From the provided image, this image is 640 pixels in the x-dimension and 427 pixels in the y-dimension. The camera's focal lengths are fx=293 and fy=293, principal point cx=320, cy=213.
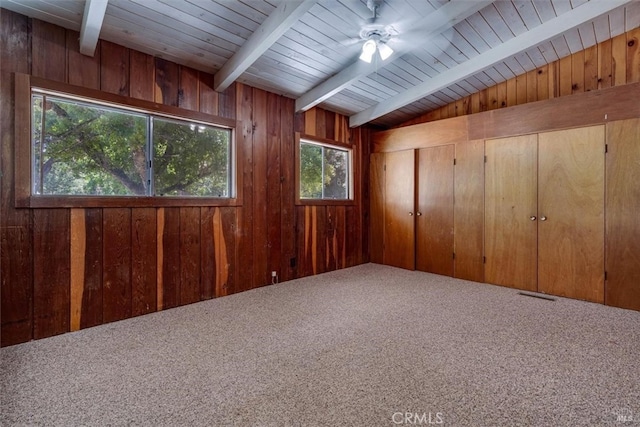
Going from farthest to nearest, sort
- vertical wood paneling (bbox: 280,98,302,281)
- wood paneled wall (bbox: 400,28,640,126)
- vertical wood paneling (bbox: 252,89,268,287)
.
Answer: vertical wood paneling (bbox: 280,98,302,281)
vertical wood paneling (bbox: 252,89,268,287)
wood paneled wall (bbox: 400,28,640,126)

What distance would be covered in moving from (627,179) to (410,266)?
8.44 feet

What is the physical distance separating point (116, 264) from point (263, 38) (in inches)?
90.1

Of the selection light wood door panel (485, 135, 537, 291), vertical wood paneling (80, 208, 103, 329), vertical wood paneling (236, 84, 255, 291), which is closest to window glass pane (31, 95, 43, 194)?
vertical wood paneling (80, 208, 103, 329)

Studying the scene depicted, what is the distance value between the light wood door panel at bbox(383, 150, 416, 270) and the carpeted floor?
1679 millimetres

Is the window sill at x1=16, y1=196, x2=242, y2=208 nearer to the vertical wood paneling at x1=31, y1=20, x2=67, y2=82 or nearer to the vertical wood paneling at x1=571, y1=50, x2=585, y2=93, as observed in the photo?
the vertical wood paneling at x1=31, y1=20, x2=67, y2=82

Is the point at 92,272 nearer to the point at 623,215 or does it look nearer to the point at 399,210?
the point at 399,210

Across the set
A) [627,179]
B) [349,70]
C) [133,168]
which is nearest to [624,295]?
[627,179]

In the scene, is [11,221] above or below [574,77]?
below

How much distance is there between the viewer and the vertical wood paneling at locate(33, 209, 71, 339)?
2.19 metres

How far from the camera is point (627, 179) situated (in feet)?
9.47

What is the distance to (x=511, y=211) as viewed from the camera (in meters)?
3.58

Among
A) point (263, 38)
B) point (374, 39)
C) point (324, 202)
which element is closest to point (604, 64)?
point (374, 39)

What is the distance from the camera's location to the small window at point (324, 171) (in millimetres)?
4164

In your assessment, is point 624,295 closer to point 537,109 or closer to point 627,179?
point 627,179
